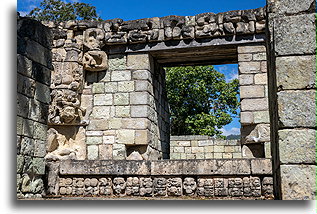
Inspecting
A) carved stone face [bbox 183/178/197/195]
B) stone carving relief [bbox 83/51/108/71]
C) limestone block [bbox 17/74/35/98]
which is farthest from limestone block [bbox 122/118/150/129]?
limestone block [bbox 17/74/35/98]

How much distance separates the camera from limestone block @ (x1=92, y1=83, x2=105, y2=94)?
24.9 ft

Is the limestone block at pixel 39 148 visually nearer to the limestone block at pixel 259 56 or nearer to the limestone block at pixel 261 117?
the limestone block at pixel 261 117

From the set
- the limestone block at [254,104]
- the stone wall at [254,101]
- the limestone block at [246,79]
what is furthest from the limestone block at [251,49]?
the limestone block at [254,104]

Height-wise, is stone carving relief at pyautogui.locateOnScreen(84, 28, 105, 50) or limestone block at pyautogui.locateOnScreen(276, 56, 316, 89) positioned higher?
stone carving relief at pyautogui.locateOnScreen(84, 28, 105, 50)

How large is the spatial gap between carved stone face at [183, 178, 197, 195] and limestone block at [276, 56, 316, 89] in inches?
91.2

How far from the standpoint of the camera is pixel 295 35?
3.42 metres

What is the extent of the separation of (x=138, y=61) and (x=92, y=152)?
194 centimetres

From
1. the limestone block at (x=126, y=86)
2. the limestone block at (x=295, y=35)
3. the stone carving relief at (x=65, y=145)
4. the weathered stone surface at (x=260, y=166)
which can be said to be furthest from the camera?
the limestone block at (x=126, y=86)

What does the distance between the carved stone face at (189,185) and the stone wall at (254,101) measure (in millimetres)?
2040

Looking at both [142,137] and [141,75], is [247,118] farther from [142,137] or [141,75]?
[141,75]

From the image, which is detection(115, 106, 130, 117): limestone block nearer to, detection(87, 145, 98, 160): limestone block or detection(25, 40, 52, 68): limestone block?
detection(87, 145, 98, 160): limestone block

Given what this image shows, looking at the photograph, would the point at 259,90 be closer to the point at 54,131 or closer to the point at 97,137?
the point at 97,137

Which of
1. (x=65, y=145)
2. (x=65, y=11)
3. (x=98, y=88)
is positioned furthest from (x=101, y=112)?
(x=65, y=11)

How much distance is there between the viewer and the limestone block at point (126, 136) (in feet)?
23.7
